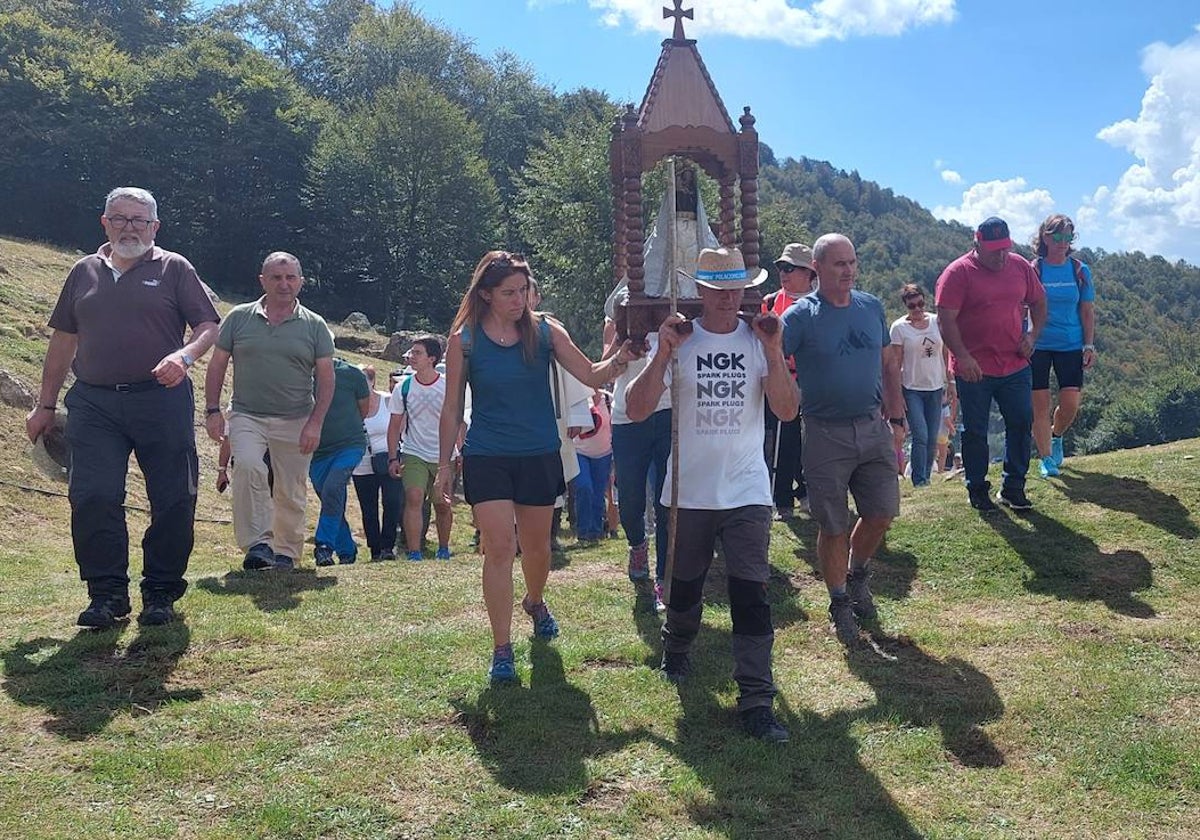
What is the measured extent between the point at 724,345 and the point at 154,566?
351cm

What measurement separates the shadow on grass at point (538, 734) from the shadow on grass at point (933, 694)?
4.15 ft

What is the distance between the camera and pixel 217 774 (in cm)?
369

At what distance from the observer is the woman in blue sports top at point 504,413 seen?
4.56 m

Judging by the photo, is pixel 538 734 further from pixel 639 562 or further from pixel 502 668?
pixel 639 562

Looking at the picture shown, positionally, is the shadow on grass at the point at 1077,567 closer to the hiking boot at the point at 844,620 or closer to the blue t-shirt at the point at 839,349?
the hiking boot at the point at 844,620

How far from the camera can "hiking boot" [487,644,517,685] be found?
15.2ft

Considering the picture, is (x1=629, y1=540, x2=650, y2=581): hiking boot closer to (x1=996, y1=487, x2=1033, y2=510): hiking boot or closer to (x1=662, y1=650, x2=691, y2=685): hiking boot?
(x1=662, y1=650, x2=691, y2=685): hiking boot

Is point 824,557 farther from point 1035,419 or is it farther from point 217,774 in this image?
point 1035,419

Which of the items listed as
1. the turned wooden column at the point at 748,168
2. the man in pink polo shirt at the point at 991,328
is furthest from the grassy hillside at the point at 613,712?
the turned wooden column at the point at 748,168

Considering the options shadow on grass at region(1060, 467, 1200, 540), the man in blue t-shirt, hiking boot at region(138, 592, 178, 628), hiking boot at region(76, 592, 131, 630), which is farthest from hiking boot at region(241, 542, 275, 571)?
shadow on grass at region(1060, 467, 1200, 540)

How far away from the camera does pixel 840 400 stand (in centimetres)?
511

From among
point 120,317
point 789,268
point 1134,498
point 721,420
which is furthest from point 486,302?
point 1134,498

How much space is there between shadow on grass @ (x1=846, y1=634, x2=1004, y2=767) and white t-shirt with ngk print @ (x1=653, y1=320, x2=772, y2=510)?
1163 mm

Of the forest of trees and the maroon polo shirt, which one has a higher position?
the forest of trees
